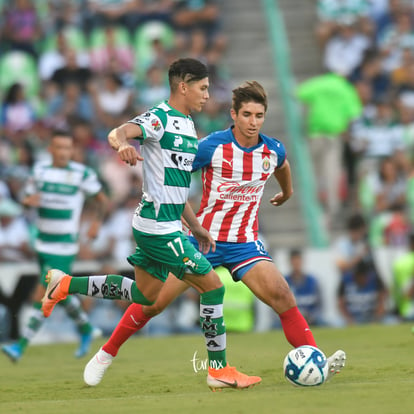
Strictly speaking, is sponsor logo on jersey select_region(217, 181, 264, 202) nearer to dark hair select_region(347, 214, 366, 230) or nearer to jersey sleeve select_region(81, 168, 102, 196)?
jersey sleeve select_region(81, 168, 102, 196)

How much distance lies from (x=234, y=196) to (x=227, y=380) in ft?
4.99

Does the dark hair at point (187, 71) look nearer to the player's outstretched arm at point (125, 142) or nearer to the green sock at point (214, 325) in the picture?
the player's outstretched arm at point (125, 142)

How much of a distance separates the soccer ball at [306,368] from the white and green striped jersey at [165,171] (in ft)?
4.21

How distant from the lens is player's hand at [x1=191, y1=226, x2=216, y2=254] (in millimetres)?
8156

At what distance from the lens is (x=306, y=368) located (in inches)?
299

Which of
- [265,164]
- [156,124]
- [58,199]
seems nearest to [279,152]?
[265,164]

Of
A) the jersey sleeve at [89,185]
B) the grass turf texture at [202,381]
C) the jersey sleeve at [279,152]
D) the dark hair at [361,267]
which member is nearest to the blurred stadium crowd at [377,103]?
the dark hair at [361,267]

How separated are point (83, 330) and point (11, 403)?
4297 mm

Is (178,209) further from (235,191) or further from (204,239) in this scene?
(235,191)

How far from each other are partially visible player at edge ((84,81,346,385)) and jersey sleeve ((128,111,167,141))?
2.69 feet

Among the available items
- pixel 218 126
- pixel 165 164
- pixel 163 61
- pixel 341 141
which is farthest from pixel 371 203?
pixel 165 164

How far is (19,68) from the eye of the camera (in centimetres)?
1780

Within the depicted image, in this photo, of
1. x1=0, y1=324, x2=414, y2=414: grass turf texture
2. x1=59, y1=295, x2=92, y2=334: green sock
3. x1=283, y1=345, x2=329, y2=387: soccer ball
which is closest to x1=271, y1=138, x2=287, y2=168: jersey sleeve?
x1=283, y1=345, x2=329, y2=387: soccer ball

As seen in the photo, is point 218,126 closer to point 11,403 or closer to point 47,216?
point 47,216
